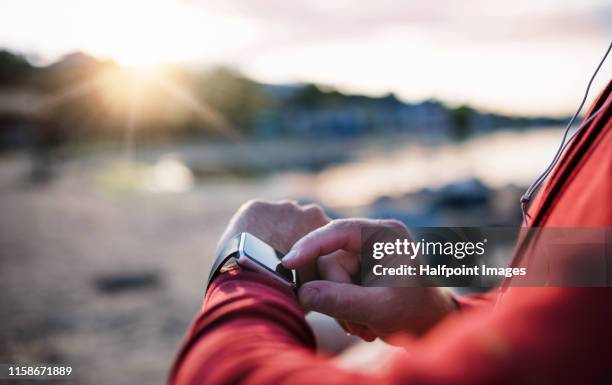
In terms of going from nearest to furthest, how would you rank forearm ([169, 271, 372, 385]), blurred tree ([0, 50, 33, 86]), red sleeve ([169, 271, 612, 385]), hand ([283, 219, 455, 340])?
red sleeve ([169, 271, 612, 385])
forearm ([169, 271, 372, 385])
hand ([283, 219, 455, 340])
blurred tree ([0, 50, 33, 86])

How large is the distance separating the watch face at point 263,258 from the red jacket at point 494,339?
0.20m

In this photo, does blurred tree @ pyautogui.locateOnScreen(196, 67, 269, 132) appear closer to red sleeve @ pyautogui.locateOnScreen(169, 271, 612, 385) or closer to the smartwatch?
the smartwatch

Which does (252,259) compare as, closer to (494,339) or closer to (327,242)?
(327,242)

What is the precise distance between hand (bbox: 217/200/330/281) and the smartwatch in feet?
0.35

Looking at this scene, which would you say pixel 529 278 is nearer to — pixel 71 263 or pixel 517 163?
pixel 71 263

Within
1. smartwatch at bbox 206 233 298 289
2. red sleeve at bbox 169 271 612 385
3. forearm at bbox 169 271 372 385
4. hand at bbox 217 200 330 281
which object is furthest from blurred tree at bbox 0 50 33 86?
red sleeve at bbox 169 271 612 385

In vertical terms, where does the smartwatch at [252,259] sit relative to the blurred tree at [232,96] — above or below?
above

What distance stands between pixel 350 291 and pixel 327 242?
14 cm

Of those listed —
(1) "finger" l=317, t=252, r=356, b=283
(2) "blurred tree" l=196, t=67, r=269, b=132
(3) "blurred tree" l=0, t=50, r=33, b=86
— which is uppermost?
(3) "blurred tree" l=0, t=50, r=33, b=86

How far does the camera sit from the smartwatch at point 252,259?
1.13m

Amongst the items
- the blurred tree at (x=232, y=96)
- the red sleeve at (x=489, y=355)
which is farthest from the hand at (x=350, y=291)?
the blurred tree at (x=232, y=96)

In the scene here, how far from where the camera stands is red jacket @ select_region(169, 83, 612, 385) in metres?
0.59

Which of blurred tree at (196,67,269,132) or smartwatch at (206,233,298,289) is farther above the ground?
smartwatch at (206,233,298,289)

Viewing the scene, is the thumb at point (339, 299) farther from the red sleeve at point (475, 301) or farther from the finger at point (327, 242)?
the red sleeve at point (475, 301)
